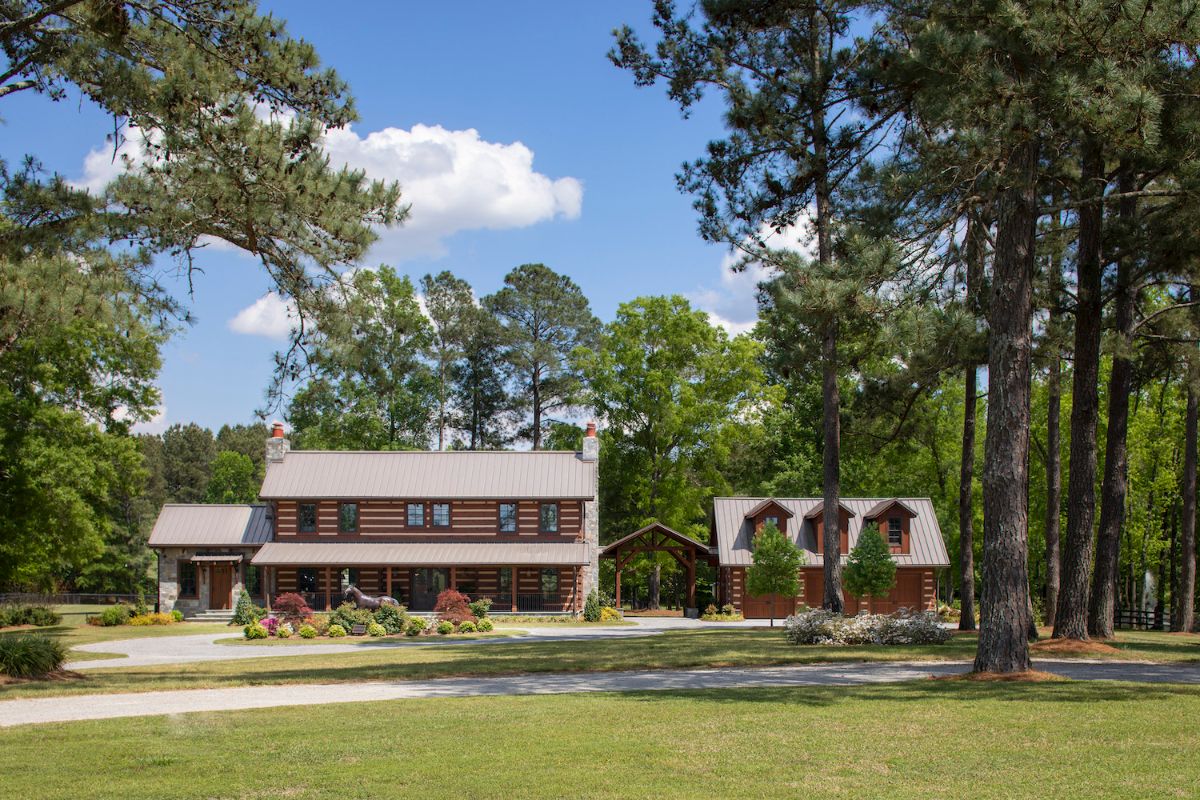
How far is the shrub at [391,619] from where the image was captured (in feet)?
102

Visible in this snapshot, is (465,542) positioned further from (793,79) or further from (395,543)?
(793,79)

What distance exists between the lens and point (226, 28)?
1338 cm

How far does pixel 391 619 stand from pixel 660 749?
23166 mm

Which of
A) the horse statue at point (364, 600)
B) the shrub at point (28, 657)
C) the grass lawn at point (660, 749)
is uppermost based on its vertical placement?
the grass lawn at point (660, 749)

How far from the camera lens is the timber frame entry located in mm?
44000

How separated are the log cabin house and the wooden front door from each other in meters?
0.04

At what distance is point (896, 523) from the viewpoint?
43.5 metres

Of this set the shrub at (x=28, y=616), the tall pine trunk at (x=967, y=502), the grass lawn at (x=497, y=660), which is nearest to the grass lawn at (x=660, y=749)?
the grass lawn at (x=497, y=660)

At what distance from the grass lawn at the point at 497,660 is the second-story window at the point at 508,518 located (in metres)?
19.6

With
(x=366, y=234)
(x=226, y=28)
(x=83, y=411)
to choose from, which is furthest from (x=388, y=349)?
(x=83, y=411)

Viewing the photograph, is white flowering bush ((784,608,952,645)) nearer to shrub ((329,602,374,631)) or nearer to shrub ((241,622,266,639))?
shrub ((329,602,374,631))

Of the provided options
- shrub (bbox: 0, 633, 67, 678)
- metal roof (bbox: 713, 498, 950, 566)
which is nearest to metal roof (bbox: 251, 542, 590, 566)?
metal roof (bbox: 713, 498, 950, 566)

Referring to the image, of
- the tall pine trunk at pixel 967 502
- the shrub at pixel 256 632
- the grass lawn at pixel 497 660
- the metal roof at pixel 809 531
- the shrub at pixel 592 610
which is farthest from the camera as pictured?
the metal roof at pixel 809 531

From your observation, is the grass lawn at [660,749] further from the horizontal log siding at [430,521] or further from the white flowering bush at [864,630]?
the horizontal log siding at [430,521]
